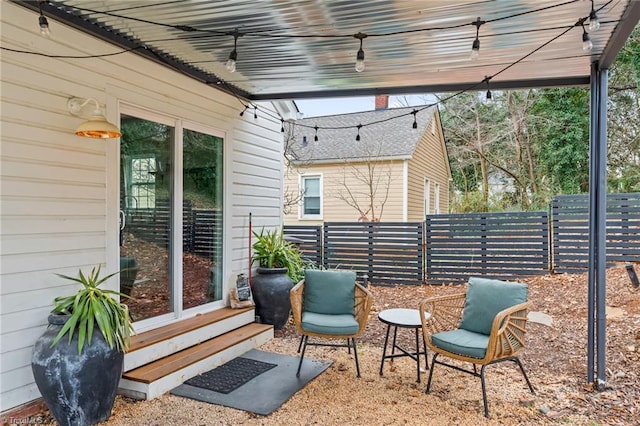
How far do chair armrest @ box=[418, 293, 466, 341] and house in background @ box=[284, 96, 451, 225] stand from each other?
737cm

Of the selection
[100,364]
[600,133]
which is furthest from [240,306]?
[600,133]

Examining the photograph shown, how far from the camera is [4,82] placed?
9.31 ft

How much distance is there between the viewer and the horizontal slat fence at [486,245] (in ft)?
23.6

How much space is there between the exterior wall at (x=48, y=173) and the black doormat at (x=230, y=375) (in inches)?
46.6

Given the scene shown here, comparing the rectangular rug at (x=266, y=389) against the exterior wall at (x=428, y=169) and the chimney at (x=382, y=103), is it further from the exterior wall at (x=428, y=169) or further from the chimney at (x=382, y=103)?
the chimney at (x=382, y=103)

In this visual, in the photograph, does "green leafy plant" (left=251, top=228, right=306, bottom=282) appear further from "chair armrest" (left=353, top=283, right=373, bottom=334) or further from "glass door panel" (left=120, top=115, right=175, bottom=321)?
"chair armrest" (left=353, top=283, right=373, bottom=334)

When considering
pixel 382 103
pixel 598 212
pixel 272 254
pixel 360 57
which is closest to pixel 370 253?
pixel 272 254

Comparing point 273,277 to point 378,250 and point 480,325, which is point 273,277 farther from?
point 378,250

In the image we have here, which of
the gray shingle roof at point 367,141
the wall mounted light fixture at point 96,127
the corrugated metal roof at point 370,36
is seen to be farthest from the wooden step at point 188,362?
the gray shingle roof at point 367,141

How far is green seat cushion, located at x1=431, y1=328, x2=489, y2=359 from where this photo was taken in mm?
3223

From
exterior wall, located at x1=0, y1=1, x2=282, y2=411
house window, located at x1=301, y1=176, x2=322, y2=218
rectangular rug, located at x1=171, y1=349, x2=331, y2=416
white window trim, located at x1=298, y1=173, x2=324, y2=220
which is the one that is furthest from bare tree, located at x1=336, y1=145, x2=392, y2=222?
exterior wall, located at x1=0, y1=1, x2=282, y2=411

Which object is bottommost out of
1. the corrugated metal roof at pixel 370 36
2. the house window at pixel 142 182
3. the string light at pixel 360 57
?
the house window at pixel 142 182

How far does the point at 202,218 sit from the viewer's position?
4.76 m

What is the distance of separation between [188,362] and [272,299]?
1.62 meters
